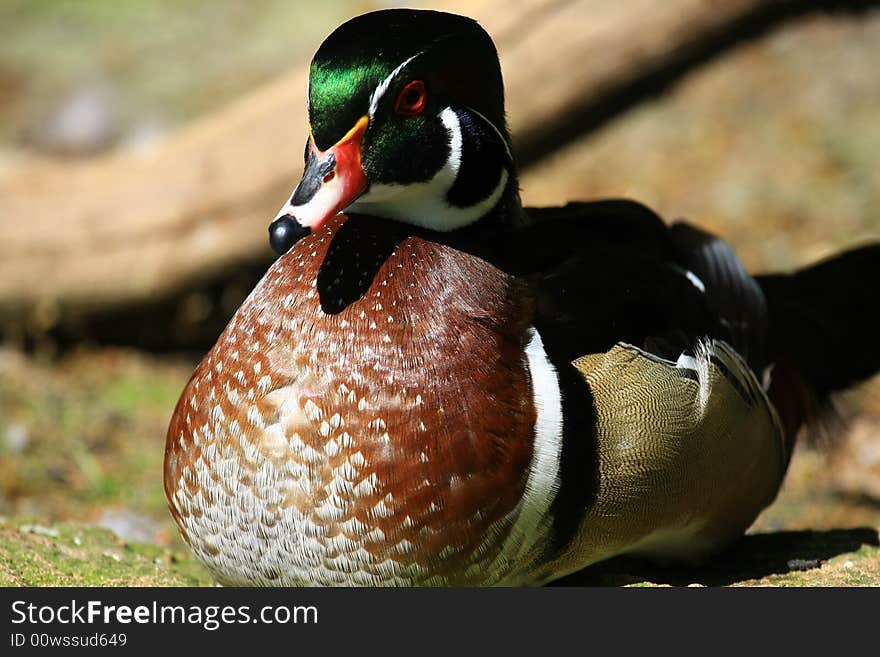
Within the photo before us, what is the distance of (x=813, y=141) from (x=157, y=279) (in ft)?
10.2

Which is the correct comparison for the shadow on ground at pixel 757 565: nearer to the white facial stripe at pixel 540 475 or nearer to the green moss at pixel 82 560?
the white facial stripe at pixel 540 475

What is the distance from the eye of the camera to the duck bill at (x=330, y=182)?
7.66ft

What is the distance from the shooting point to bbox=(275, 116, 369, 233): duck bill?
233cm

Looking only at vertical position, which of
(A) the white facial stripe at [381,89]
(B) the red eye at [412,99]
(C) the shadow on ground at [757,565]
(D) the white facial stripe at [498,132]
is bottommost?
(C) the shadow on ground at [757,565]

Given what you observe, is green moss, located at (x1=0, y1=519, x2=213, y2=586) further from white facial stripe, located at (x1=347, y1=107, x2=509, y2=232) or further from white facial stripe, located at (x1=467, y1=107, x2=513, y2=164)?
white facial stripe, located at (x1=467, y1=107, x2=513, y2=164)

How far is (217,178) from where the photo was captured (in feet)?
16.9

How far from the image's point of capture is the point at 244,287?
Result: 541 cm

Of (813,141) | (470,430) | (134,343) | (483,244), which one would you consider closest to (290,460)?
(470,430)

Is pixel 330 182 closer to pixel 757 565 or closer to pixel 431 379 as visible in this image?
pixel 431 379

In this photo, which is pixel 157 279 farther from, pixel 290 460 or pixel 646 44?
pixel 290 460

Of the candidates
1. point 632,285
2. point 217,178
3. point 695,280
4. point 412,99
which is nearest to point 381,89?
point 412,99

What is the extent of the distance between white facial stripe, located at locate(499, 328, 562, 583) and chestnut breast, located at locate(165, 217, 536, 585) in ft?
0.05

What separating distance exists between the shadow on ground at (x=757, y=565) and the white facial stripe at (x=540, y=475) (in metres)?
0.44

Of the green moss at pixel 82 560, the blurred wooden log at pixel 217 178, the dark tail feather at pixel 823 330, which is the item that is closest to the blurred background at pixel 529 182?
the blurred wooden log at pixel 217 178
